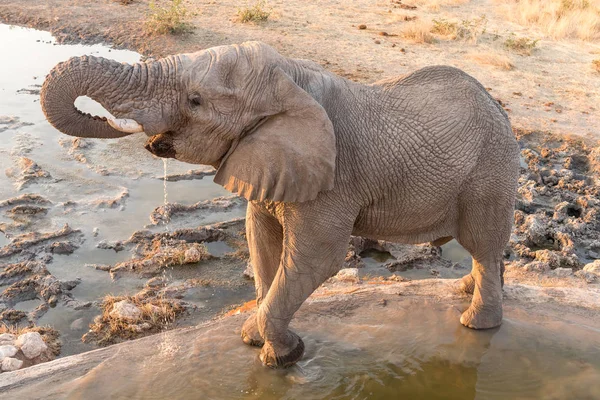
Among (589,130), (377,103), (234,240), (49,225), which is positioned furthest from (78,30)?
(377,103)

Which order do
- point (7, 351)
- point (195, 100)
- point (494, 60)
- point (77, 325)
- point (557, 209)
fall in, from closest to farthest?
point (195, 100)
point (7, 351)
point (77, 325)
point (557, 209)
point (494, 60)

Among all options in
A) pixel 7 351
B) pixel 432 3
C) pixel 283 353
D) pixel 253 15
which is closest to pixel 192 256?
pixel 7 351

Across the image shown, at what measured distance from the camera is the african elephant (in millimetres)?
3154

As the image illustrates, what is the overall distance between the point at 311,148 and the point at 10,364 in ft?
9.02

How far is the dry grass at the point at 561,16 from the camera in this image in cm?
1352

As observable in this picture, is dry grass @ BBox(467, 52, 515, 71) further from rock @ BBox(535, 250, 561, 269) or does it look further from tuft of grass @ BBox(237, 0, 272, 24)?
rock @ BBox(535, 250, 561, 269)

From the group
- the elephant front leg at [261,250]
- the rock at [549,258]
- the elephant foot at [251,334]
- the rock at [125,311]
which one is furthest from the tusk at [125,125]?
the rock at [549,258]

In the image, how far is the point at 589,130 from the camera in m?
9.12

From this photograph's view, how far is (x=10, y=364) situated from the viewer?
14.5 ft

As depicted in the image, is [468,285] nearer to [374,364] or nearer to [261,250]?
[374,364]

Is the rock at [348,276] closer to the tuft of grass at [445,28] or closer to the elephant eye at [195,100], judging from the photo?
the elephant eye at [195,100]

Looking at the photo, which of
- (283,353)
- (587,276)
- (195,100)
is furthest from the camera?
(587,276)

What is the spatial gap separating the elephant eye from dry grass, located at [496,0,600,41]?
1219 centimetres

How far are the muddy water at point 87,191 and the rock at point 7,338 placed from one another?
1.33 ft
